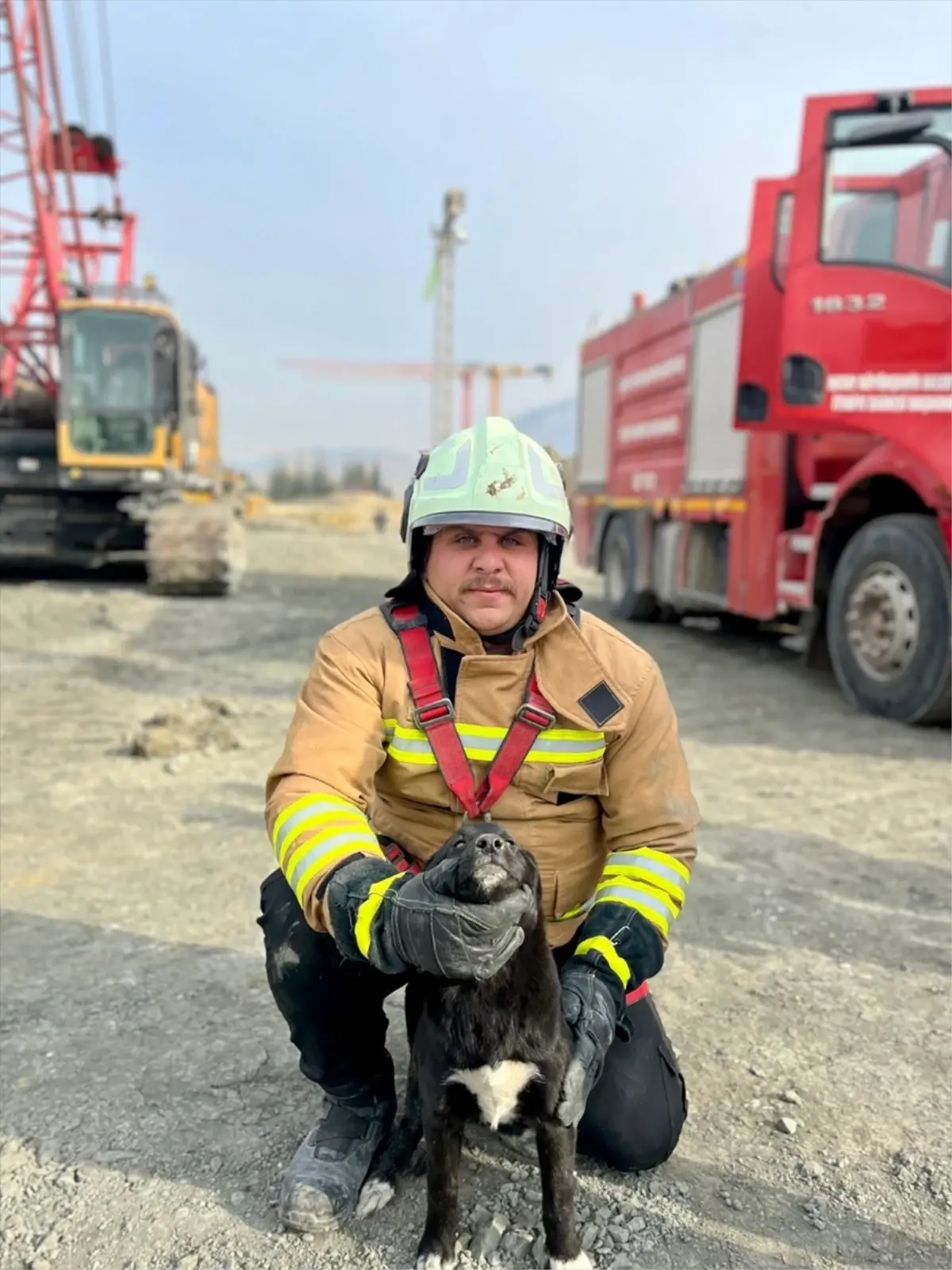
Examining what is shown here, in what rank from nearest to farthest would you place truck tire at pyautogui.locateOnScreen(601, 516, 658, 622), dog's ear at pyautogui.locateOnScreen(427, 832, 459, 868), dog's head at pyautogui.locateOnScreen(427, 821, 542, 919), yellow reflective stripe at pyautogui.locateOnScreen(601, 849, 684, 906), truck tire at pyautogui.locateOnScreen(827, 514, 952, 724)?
dog's head at pyautogui.locateOnScreen(427, 821, 542, 919), dog's ear at pyautogui.locateOnScreen(427, 832, 459, 868), yellow reflective stripe at pyautogui.locateOnScreen(601, 849, 684, 906), truck tire at pyautogui.locateOnScreen(827, 514, 952, 724), truck tire at pyautogui.locateOnScreen(601, 516, 658, 622)

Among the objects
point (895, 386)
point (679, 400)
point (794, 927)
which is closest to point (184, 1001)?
point (794, 927)

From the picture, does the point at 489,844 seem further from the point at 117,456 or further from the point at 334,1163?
the point at 117,456

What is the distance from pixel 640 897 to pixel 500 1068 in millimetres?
435

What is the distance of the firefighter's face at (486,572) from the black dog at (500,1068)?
50cm

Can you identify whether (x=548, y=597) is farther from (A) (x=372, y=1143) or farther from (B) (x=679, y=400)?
(B) (x=679, y=400)

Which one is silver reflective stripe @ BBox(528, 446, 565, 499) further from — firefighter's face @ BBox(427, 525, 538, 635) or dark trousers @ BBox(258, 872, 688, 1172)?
dark trousers @ BBox(258, 872, 688, 1172)

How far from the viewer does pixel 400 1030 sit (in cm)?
272

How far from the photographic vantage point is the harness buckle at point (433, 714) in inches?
80.9

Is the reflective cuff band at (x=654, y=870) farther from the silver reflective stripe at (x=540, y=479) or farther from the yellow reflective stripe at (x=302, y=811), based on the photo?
the silver reflective stripe at (x=540, y=479)

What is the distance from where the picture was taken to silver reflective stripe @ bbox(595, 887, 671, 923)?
6.66ft

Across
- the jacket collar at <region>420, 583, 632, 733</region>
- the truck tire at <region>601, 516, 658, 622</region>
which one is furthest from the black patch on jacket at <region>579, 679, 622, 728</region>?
the truck tire at <region>601, 516, 658, 622</region>

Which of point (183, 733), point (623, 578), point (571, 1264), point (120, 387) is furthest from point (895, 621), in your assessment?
point (120, 387)

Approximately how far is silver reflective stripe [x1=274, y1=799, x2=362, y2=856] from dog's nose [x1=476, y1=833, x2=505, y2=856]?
15.2 inches

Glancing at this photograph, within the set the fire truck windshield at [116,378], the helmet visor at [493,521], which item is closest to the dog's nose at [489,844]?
the helmet visor at [493,521]
